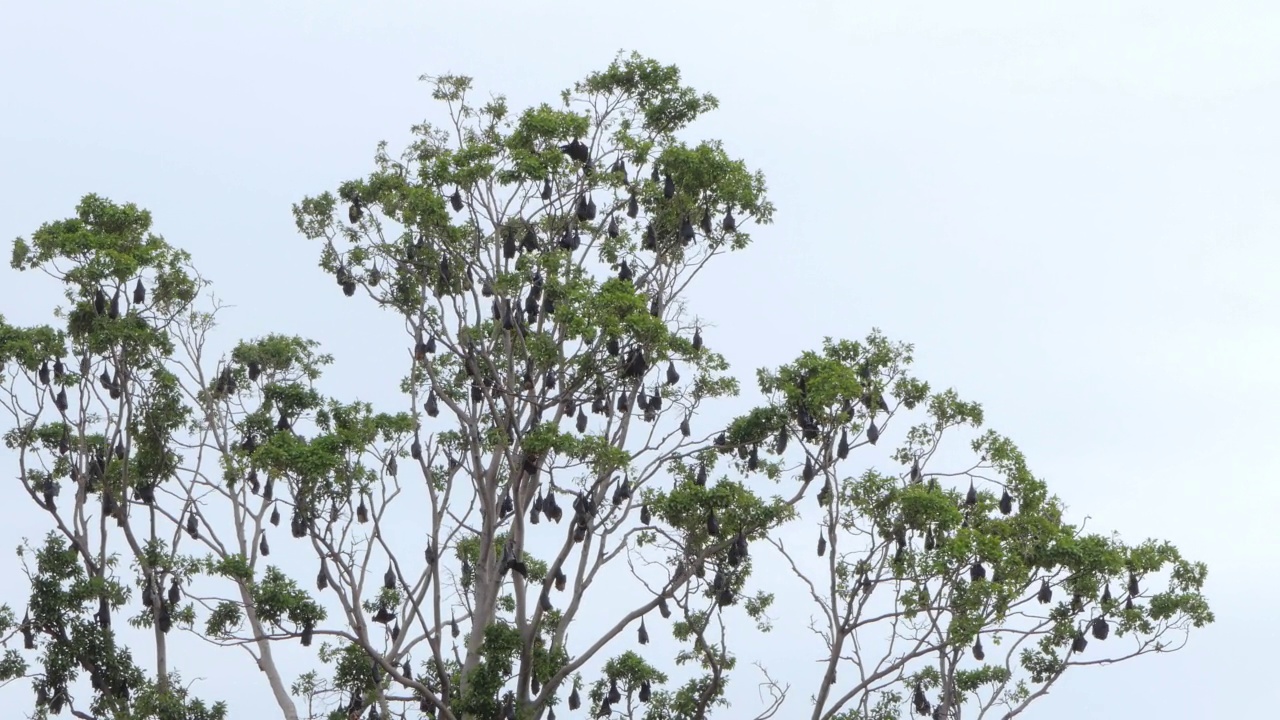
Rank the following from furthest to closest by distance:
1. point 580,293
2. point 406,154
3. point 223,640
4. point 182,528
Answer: point 182,528 → point 406,154 → point 223,640 → point 580,293

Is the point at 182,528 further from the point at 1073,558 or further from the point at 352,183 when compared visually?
the point at 1073,558

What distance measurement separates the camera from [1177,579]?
1125 inches

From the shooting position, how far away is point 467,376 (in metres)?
31.3

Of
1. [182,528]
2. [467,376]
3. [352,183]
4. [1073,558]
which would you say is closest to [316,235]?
[352,183]

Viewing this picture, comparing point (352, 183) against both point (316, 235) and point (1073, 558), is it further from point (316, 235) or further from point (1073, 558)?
point (1073, 558)

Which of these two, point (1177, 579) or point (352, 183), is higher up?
point (352, 183)

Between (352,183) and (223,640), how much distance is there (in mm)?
7906

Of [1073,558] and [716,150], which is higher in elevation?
[716,150]

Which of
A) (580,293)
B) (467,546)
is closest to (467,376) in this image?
(467,546)

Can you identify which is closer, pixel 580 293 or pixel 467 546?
pixel 580 293

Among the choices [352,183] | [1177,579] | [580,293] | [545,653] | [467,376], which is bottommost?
[545,653]

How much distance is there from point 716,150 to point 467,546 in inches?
337

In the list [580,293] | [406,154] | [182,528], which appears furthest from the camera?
[182,528]

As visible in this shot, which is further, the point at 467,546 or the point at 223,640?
the point at 467,546
